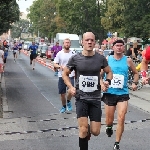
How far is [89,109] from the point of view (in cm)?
710

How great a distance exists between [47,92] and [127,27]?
38331mm

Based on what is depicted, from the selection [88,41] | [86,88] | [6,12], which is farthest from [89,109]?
[6,12]

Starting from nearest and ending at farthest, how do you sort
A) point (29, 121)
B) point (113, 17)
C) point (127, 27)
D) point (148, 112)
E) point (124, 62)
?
point (124, 62) → point (29, 121) → point (148, 112) → point (127, 27) → point (113, 17)

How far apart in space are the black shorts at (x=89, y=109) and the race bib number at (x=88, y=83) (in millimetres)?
175

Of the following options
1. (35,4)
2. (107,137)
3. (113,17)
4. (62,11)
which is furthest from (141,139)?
(35,4)

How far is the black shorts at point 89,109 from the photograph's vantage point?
7.02 meters

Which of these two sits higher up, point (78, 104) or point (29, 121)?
point (78, 104)

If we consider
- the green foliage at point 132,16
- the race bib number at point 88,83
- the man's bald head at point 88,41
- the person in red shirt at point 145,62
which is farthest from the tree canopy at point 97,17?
the man's bald head at point 88,41

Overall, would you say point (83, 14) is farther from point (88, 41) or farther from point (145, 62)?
point (88, 41)

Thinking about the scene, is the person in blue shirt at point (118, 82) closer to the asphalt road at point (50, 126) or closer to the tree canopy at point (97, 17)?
the asphalt road at point (50, 126)

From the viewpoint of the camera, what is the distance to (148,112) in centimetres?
1283

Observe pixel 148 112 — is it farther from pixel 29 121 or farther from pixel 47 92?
pixel 47 92

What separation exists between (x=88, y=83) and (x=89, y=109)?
40cm

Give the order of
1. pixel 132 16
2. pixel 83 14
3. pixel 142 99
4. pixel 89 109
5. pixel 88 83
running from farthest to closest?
pixel 83 14
pixel 132 16
pixel 142 99
pixel 89 109
pixel 88 83
